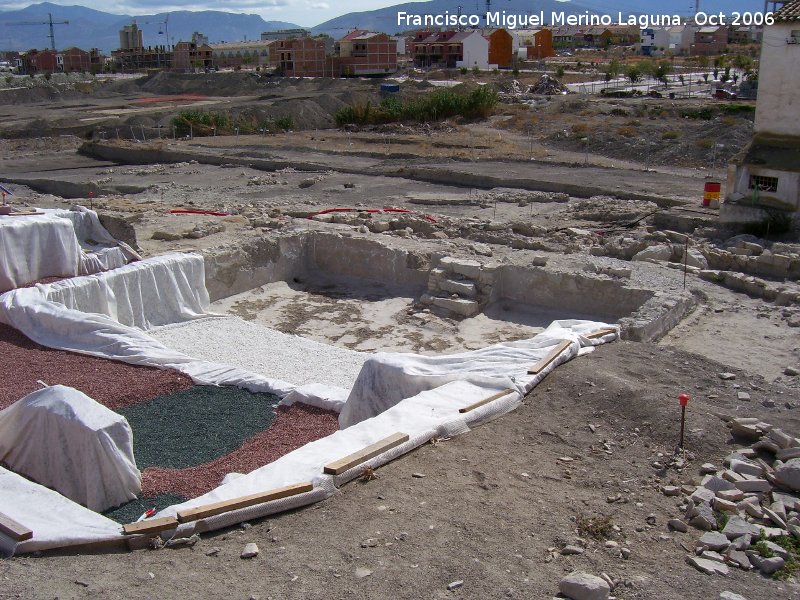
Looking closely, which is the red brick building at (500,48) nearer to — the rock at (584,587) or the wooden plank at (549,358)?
the wooden plank at (549,358)

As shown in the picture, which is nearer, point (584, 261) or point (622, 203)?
point (584, 261)

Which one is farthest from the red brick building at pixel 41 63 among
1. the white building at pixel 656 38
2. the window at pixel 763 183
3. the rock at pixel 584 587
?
the rock at pixel 584 587

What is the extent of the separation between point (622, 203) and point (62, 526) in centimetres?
1603

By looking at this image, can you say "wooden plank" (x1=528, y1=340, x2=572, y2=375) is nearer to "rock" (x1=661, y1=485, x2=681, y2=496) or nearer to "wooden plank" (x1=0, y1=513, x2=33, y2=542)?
"rock" (x1=661, y1=485, x2=681, y2=496)

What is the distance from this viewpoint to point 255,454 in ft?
25.2

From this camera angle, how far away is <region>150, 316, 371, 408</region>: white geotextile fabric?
34.6 ft

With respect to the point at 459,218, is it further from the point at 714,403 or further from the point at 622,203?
the point at 714,403

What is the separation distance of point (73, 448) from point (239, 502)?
Answer: 2.15 metres

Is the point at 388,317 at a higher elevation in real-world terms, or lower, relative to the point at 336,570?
lower

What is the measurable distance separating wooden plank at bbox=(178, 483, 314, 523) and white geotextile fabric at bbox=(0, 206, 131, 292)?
27.5ft

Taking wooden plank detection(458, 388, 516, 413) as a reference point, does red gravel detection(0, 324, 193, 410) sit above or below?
below

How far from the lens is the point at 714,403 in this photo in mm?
7562

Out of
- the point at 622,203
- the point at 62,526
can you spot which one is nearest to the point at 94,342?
the point at 62,526

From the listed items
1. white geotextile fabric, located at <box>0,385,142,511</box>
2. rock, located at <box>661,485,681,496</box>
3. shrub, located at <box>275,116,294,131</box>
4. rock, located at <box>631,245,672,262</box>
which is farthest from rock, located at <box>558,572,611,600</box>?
shrub, located at <box>275,116,294,131</box>
